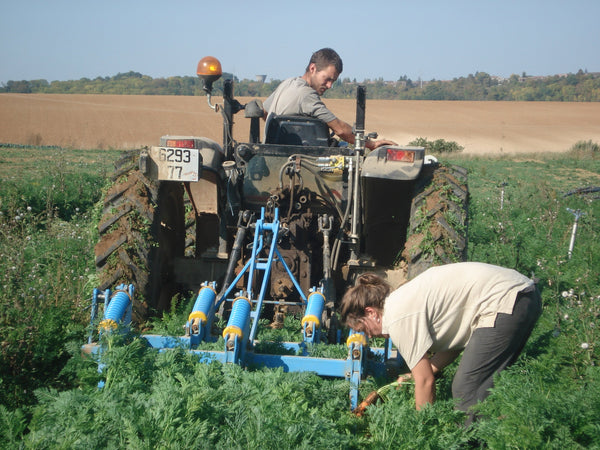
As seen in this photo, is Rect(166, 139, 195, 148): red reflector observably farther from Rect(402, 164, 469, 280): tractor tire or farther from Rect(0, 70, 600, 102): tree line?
Rect(0, 70, 600, 102): tree line

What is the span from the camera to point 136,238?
15.6 ft

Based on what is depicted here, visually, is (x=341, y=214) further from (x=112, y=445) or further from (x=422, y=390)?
(x=112, y=445)

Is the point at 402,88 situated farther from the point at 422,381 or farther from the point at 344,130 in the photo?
the point at 422,381

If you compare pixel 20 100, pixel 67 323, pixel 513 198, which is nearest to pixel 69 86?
pixel 20 100

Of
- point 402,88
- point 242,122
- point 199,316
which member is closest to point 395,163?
point 199,316

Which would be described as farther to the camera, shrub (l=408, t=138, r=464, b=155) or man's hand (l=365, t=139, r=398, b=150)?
shrub (l=408, t=138, r=464, b=155)

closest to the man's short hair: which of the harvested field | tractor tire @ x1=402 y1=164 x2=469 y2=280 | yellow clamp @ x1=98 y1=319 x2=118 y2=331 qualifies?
tractor tire @ x1=402 y1=164 x2=469 y2=280

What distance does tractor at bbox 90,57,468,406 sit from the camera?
455 centimetres

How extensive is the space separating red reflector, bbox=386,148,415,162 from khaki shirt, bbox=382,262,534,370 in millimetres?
1686

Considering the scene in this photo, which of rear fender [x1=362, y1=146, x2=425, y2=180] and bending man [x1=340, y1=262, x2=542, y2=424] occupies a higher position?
rear fender [x1=362, y1=146, x2=425, y2=180]

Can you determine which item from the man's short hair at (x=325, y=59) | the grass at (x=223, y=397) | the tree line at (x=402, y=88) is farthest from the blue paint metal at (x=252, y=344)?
the tree line at (x=402, y=88)

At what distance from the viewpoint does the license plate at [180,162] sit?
4.98 m

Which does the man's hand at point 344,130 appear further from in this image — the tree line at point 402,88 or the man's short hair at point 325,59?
the tree line at point 402,88

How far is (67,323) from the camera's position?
465cm
